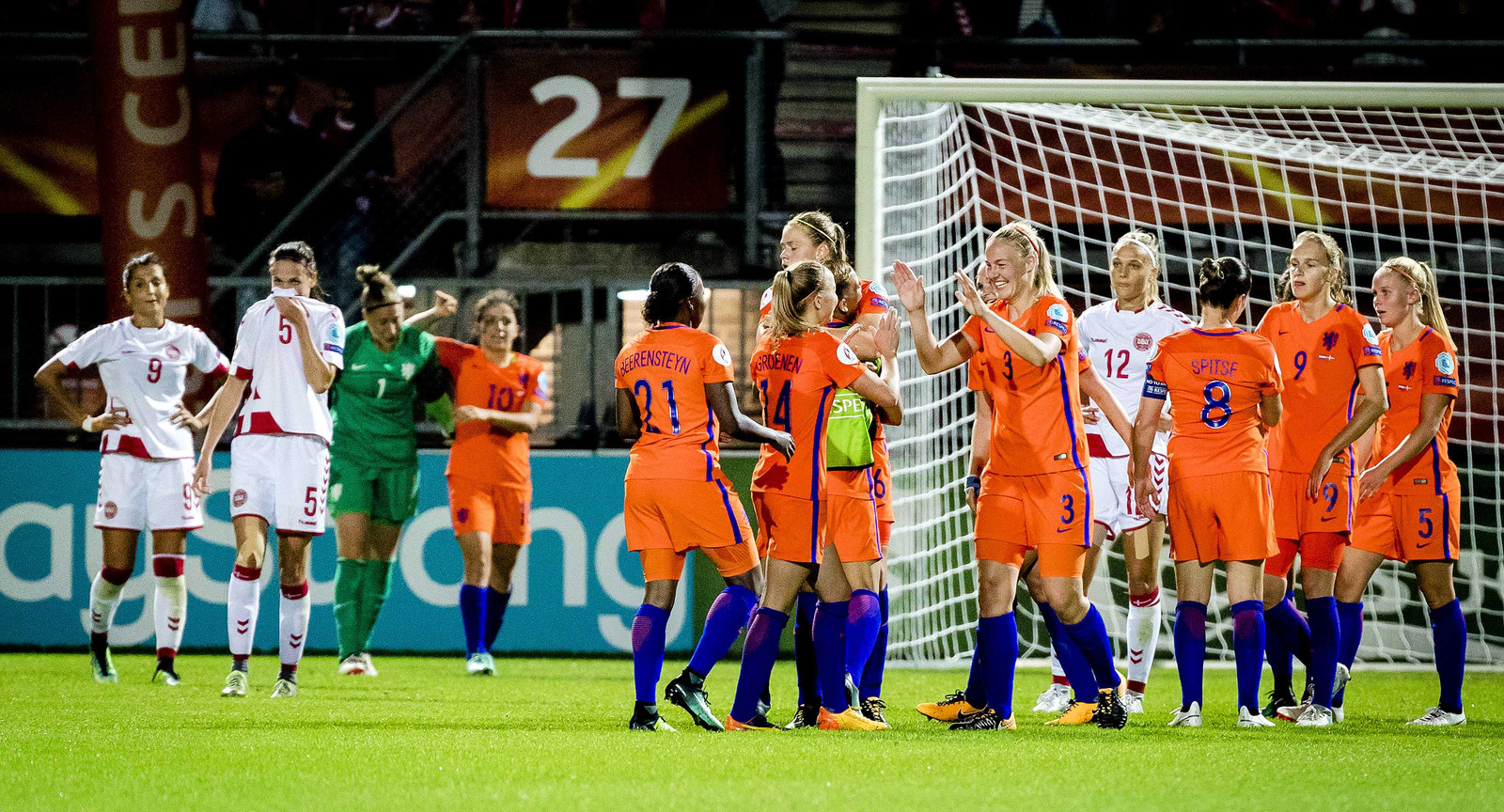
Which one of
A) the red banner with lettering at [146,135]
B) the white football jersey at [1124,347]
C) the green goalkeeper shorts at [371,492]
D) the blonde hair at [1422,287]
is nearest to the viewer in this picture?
the blonde hair at [1422,287]

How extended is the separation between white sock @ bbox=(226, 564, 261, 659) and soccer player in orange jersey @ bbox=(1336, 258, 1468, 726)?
184 inches

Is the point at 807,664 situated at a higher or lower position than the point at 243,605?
lower

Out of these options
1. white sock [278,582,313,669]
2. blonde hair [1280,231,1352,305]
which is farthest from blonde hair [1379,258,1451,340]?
white sock [278,582,313,669]

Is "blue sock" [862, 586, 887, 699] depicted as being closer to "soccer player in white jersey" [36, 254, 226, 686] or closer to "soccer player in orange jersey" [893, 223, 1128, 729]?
"soccer player in orange jersey" [893, 223, 1128, 729]

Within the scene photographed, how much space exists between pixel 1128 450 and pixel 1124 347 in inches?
18.6

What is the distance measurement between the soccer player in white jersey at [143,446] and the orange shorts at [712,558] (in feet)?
10.3

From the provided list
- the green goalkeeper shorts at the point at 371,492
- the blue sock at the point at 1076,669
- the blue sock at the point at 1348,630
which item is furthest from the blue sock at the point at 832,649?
the green goalkeeper shorts at the point at 371,492

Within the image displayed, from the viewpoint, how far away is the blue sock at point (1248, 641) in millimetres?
5629

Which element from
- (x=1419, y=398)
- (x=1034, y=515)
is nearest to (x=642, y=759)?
(x=1034, y=515)

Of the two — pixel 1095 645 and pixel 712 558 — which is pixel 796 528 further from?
pixel 1095 645

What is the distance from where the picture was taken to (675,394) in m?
5.38

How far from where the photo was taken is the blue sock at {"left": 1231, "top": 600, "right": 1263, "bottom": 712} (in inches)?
222

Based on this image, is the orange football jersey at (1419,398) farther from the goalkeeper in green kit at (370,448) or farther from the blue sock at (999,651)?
the goalkeeper in green kit at (370,448)

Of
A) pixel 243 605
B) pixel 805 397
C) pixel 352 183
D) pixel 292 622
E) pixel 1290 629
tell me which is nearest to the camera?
pixel 805 397
